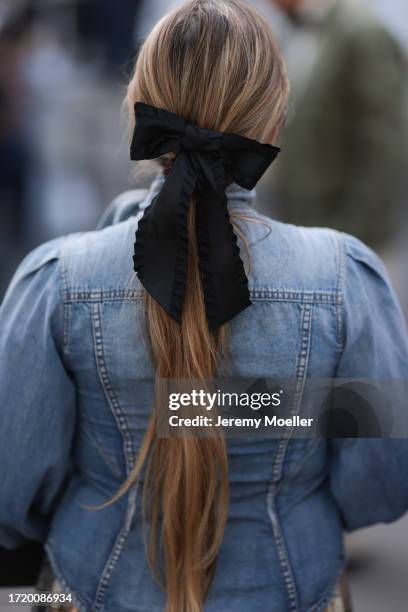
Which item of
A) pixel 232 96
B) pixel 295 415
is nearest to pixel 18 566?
pixel 295 415

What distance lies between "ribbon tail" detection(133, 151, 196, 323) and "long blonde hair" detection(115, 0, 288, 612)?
35 mm

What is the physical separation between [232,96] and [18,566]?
3.56ft

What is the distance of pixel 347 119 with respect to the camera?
315cm

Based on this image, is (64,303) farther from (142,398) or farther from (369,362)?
(369,362)

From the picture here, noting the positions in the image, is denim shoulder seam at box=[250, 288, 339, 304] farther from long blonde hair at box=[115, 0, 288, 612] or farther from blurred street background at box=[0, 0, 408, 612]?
blurred street background at box=[0, 0, 408, 612]

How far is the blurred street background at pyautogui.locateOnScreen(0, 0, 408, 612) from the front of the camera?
305 centimetres

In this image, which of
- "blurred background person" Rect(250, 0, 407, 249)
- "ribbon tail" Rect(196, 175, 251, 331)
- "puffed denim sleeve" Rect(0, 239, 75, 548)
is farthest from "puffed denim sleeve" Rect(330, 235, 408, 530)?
"blurred background person" Rect(250, 0, 407, 249)

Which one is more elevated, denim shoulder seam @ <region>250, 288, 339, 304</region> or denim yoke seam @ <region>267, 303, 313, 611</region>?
denim shoulder seam @ <region>250, 288, 339, 304</region>

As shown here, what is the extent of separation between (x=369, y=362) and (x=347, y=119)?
71.9 inches

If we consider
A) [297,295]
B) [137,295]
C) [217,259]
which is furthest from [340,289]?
[137,295]

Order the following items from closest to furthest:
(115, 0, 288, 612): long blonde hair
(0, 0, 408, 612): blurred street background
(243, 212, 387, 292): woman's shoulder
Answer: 1. (115, 0, 288, 612): long blonde hair
2. (243, 212, 387, 292): woman's shoulder
3. (0, 0, 408, 612): blurred street background

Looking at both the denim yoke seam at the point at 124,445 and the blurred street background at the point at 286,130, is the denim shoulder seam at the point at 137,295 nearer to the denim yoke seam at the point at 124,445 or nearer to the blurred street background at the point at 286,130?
the denim yoke seam at the point at 124,445

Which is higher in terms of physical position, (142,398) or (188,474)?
(142,398)

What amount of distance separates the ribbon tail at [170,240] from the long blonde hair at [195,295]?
0.03 meters
